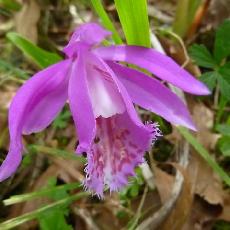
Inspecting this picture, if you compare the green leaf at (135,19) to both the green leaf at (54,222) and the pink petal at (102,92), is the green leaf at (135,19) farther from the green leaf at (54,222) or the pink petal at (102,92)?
the green leaf at (54,222)

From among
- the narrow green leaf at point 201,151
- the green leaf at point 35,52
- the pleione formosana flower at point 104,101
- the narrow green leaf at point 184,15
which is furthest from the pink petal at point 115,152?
the narrow green leaf at point 184,15

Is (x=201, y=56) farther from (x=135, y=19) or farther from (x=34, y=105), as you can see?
(x=34, y=105)

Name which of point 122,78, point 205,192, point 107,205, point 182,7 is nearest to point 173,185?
point 205,192

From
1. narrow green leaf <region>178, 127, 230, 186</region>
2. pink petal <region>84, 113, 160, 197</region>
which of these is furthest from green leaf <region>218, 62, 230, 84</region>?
pink petal <region>84, 113, 160, 197</region>

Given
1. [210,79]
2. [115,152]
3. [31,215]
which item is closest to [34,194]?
[31,215]

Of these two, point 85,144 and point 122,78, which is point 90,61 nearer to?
point 122,78

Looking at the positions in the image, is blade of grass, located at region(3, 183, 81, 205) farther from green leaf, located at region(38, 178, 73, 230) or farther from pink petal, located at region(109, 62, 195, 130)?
pink petal, located at region(109, 62, 195, 130)
